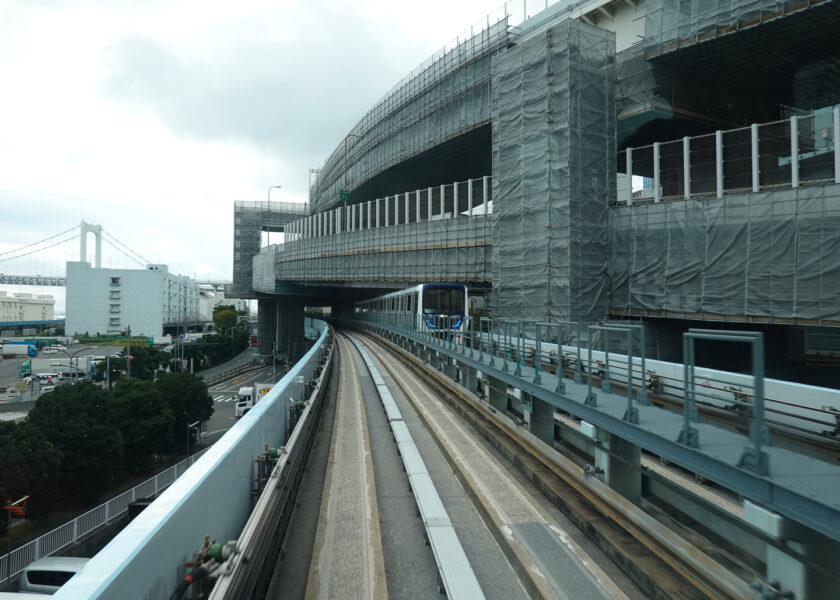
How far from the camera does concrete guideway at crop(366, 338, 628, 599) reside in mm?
4426

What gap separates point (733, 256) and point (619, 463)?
50.5 ft

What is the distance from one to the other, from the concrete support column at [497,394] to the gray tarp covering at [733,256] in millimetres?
A: 12027

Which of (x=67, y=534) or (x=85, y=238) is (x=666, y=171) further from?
(x=85, y=238)

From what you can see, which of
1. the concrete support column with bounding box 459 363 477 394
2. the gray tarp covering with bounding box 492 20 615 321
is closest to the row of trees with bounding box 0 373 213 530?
the concrete support column with bounding box 459 363 477 394

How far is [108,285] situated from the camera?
297 ft

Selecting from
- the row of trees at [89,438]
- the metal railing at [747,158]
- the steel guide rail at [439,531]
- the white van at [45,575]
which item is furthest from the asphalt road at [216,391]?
the metal railing at [747,158]

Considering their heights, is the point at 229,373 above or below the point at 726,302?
below

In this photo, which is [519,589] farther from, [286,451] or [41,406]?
[41,406]

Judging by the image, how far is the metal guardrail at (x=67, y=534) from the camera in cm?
1271

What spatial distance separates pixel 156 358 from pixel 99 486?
32452 mm

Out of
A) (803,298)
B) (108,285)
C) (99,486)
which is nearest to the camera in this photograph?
(803,298)

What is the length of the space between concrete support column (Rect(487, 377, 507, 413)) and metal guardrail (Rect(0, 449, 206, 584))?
442 inches

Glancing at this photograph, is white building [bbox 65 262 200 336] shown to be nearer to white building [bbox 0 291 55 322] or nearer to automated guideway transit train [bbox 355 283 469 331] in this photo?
white building [bbox 0 291 55 322]

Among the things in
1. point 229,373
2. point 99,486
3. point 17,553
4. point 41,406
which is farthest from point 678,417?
point 229,373
